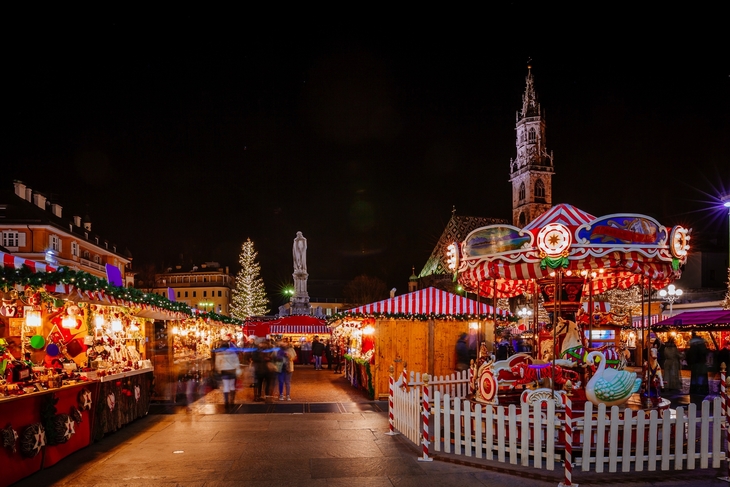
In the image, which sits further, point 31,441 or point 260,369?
point 260,369

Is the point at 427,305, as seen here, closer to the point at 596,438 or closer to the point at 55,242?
the point at 596,438

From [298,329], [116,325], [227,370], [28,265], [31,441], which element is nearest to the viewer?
[31,441]

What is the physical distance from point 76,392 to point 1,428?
2.25 meters

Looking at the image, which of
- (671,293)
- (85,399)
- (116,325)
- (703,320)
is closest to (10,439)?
(85,399)

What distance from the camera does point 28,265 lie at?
8.79 meters

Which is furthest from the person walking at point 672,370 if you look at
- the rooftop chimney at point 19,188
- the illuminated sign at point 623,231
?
the rooftop chimney at point 19,188

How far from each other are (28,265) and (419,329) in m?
10.1

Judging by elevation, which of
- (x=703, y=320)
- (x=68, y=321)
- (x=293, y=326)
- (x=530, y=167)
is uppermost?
(x=530, y=167)

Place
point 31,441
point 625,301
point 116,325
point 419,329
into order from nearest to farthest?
point 31,441
point 116,325
point 419,329
point 625,301

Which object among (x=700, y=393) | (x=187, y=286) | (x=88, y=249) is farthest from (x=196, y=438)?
(x=187, y=286)

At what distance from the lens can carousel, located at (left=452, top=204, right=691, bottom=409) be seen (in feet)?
31.0

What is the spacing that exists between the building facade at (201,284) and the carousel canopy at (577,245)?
8785 centimetres

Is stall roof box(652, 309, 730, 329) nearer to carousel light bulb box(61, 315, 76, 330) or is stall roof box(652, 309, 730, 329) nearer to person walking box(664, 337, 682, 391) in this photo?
person walking box(664, 337, 682, 391)

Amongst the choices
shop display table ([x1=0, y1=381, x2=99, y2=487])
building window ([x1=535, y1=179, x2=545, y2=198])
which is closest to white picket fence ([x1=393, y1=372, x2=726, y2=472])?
shop display table ([x1=0, y1=381, x2=99, y2=487])
